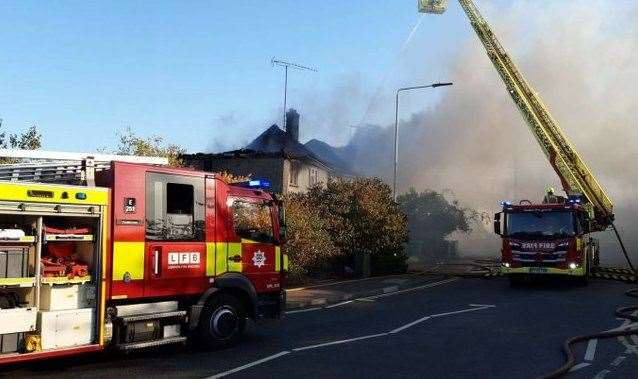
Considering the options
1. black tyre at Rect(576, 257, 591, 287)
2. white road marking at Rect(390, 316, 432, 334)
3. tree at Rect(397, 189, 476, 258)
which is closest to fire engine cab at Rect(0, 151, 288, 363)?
white road marking at Rect(390, 316, 432, 334)

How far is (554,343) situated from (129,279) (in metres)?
7.17

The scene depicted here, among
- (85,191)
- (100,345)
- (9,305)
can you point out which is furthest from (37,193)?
(100,345)

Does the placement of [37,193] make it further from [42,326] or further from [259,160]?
[259,160]

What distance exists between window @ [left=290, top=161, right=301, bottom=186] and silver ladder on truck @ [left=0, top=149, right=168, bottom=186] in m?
25.3

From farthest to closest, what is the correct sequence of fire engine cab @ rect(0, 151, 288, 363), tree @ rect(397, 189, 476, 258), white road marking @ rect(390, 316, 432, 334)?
tree @ rect(397, 189, 476, 258)
white road marking @ rect(390, 316, 432, 334)
fire engine cab @ rect(0, 151, 288, 363)

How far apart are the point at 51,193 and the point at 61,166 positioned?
4.42 ft

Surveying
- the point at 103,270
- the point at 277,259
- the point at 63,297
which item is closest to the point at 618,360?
the point at 277,259

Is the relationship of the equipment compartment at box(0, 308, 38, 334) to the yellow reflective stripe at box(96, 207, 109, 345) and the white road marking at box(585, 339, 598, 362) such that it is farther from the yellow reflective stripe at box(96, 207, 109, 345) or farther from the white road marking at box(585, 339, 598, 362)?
the white road marking at box(585, 339, 598, 362)

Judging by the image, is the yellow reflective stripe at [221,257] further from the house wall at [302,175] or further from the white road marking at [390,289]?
the house wall at [302,175]

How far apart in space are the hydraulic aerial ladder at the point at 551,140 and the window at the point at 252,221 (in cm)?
1671

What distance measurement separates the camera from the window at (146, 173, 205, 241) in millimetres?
8703

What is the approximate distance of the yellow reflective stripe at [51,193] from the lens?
Answer: 7.05 meters

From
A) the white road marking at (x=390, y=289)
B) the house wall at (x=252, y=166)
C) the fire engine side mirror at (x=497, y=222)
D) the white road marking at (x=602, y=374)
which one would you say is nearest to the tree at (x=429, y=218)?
the house wall at (x=252, y=166)

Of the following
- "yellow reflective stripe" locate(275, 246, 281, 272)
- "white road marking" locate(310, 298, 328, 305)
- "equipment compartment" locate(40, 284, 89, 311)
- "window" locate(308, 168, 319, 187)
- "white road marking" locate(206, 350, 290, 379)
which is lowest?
"white road marking" locate(310, 298, 328, 305)
